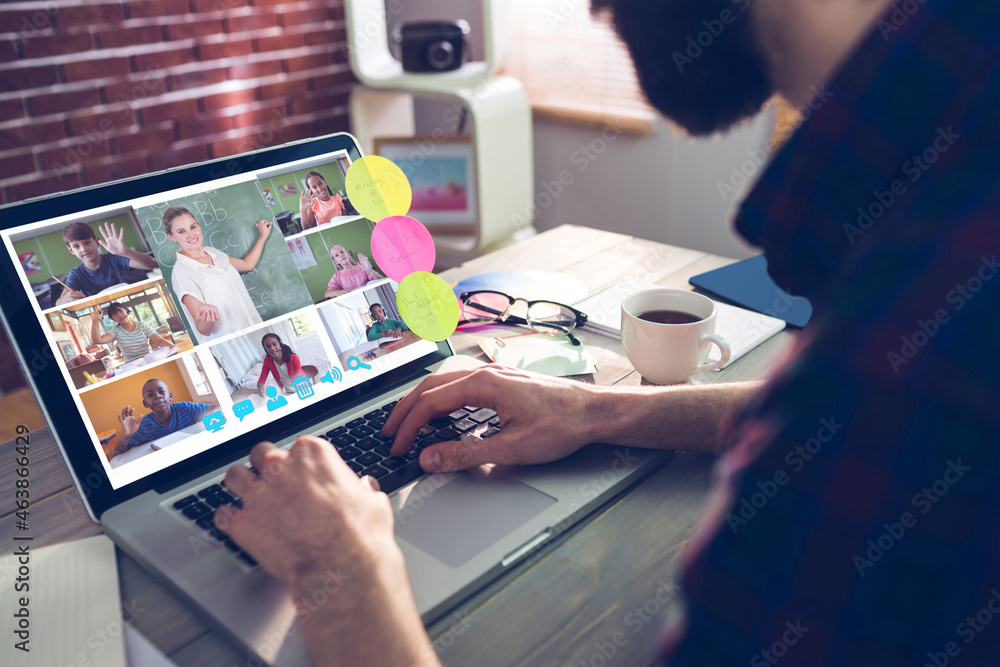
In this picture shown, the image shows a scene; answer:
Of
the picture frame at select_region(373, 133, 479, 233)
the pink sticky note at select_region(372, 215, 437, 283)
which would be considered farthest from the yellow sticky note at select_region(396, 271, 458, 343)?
the picture frame at select_region(373, 133, 479, 233)

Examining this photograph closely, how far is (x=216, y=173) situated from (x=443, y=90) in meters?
1.53

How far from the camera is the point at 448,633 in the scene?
0.52m

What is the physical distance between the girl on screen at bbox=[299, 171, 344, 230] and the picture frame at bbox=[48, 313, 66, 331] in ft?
0.82

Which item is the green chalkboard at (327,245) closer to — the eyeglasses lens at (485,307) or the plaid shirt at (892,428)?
the eyeglasses lens at (485,307)

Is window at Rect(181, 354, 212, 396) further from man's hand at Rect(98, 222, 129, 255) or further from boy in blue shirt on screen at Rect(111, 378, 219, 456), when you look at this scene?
man's hand at Rect(98, 222, 129, 255)

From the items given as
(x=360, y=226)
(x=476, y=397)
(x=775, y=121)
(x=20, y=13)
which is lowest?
(x=775, y=121)

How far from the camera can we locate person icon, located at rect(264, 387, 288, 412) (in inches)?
28.9

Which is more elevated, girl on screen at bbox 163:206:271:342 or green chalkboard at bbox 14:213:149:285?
green chalkboard at bbox 14:213:149:285

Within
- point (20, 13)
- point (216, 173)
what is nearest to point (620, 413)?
point (216, 173)

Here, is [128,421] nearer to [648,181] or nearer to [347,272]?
[347,272]

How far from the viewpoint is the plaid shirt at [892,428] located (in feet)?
1.14

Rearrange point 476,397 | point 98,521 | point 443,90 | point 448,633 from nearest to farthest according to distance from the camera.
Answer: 1. point 448,633
2. point 98,521
3. point 476,397
4. point 443,90

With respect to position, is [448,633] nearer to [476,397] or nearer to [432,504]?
[432,504]

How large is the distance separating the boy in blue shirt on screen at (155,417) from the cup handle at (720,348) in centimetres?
54
